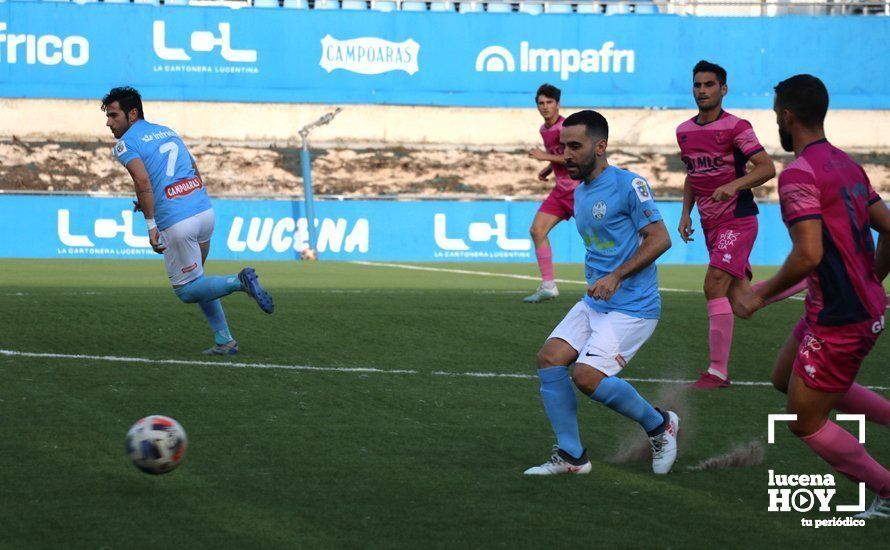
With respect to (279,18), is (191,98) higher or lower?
lower

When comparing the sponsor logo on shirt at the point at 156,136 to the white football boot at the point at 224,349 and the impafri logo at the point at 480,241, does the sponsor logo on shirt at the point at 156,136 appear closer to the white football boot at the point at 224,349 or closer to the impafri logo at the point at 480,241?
the white football boot at the point at 224,349

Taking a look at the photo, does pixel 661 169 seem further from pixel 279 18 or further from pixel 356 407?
pixel 356 407

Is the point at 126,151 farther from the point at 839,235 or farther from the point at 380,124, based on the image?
the point at 380,124

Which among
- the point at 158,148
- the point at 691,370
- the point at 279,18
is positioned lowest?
the point at 691,370

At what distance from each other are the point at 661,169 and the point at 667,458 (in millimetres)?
27885

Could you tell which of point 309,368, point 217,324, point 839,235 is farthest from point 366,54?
point 839,235

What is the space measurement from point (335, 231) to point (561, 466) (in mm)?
20141

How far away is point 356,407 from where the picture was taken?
7691mm

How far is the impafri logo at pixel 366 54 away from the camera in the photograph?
3231 centimetres

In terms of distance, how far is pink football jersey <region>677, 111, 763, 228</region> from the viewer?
30.2ft

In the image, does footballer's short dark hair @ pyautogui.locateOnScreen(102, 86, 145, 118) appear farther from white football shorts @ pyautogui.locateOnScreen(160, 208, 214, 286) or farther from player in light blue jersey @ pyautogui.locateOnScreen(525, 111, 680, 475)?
player in light blue jersey @ pyautogui.locateOnScreen(525, 111, 680, 475)

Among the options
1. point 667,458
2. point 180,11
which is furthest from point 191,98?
point 667,458

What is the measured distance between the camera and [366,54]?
106 ft

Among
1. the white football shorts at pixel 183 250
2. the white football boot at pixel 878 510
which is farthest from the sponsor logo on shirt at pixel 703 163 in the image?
the white football boot at pixel 878 510
